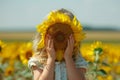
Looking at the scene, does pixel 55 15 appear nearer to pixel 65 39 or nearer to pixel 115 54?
pixel 65 39

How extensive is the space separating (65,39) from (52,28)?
0.10m

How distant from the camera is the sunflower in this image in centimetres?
325

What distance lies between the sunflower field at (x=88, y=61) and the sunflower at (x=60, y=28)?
174 cm

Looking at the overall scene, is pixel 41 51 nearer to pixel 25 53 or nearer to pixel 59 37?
pixel 59 37

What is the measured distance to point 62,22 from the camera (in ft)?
10.7

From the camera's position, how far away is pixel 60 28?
3262 mm

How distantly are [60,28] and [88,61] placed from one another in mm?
1974

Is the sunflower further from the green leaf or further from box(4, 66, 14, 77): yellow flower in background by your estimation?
box(4, 66, 14, 77): yellow flower in background

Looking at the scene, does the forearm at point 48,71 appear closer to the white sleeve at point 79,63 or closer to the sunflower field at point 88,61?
the white sleeve at point 79,63

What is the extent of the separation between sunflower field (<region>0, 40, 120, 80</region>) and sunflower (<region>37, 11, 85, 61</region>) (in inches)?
68.4

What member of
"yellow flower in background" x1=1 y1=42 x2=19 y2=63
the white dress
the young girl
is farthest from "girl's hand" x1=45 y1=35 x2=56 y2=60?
"yellow flower in background" x1=1 y1=42 x2=19 y2=63

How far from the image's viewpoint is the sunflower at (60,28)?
325 cm

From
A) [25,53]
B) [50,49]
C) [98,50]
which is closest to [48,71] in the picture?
[50,49]

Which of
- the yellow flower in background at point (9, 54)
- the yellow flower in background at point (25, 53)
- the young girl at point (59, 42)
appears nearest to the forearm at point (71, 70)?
the young girl at point (59, 42)
